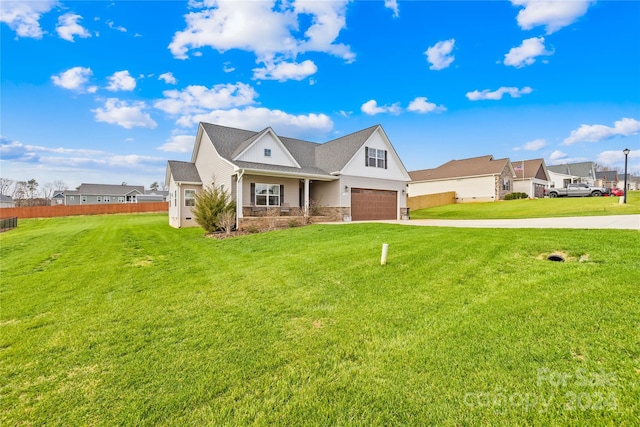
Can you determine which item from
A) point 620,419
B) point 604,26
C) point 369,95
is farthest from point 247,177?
point 604,26

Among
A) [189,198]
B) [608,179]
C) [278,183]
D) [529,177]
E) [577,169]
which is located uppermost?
[577,169]

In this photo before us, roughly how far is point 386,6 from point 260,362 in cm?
1613

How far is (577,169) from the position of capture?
50.9m

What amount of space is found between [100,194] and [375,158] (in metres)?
63.5

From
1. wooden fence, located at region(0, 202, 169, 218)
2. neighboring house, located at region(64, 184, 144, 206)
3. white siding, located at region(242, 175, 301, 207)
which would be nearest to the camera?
white siding, located at region(242, 175, 301, 207)

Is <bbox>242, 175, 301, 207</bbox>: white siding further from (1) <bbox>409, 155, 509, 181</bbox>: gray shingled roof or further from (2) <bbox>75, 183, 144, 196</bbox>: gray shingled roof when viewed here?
(2) <bbox>75, 183, 144, 196</bbox>: gray shingled roof

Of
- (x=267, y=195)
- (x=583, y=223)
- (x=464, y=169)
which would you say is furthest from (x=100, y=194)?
(x=583, y=223)

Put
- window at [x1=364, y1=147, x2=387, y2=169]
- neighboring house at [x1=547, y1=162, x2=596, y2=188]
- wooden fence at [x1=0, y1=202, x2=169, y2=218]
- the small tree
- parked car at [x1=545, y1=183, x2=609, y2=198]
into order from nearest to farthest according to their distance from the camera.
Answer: the small tree < window at [x1=364, y1=147, x2=387, y2=169] < parked car at [x1=545, y1=183, x2=609, y2=198] < wooden fence at [x1=0, y1=202, x2=169, y2=218] < neighboring house at [x1=547, y1=162, x2=596, y2=188]

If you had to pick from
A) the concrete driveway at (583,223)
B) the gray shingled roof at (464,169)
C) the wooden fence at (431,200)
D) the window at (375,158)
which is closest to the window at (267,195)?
the window at (375,158)

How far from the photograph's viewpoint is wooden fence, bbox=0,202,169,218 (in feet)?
121

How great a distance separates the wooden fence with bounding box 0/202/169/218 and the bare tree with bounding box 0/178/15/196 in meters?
45.2

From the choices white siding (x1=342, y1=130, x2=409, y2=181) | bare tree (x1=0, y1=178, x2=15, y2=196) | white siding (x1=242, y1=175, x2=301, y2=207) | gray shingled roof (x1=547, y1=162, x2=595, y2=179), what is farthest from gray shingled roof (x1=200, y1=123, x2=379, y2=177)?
bare tree (x1=0, y1=178, x2=15, y2=196)

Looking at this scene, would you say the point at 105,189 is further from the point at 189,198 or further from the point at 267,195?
the point at 267,195

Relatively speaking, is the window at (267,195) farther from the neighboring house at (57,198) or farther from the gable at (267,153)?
the neighboring house at (57,198)
